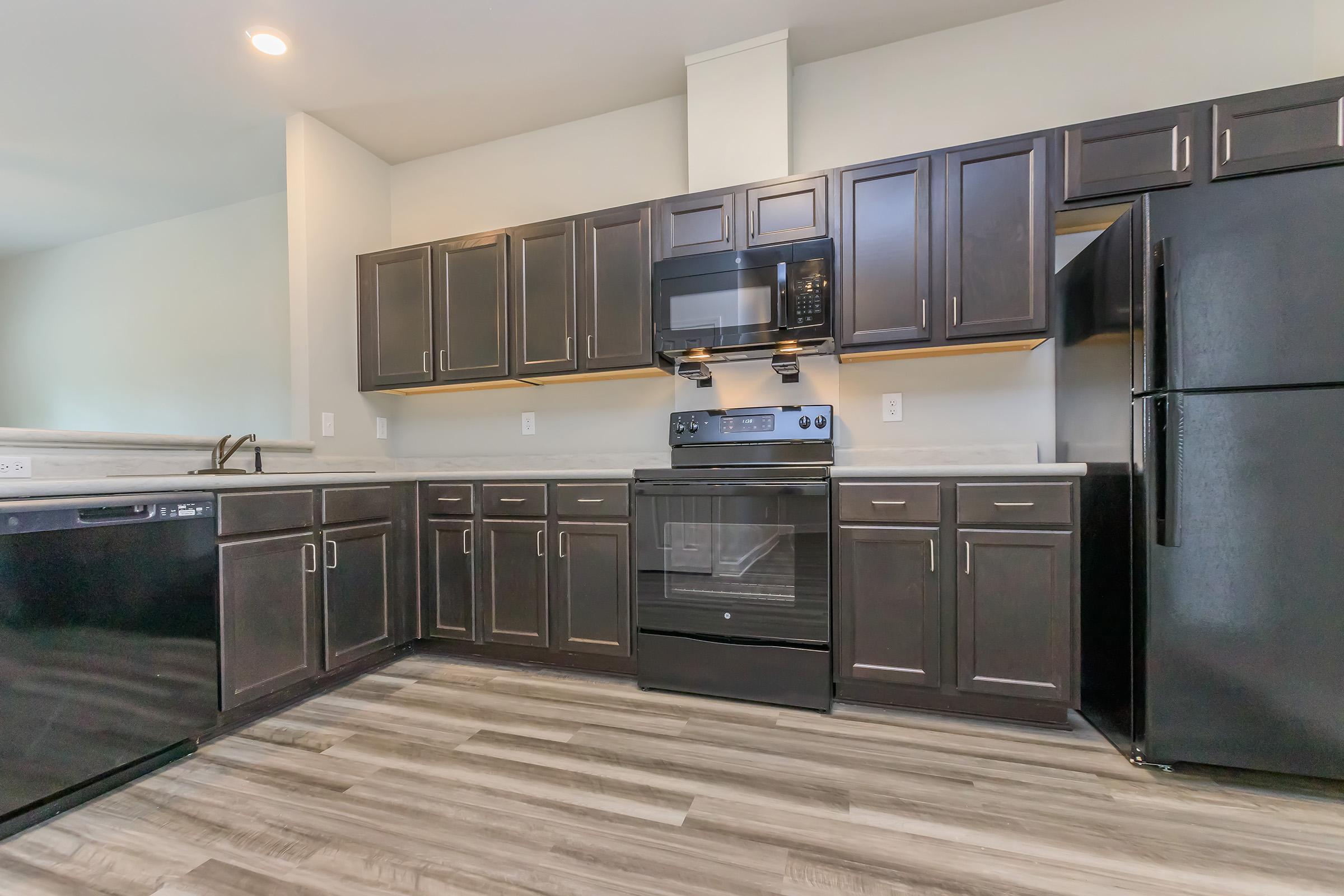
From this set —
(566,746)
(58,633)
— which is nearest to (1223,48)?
(566,746)

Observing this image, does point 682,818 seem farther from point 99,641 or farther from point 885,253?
point 885,253

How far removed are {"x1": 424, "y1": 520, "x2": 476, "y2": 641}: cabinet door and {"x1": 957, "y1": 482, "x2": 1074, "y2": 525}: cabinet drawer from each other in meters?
2.21

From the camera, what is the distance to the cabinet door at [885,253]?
2297mm

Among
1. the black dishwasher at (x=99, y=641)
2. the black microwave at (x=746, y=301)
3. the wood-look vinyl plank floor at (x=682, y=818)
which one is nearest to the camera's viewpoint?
the wood-look vinyl plank floor at (x=682, y=818)

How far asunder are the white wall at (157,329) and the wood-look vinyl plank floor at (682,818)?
10.3ft

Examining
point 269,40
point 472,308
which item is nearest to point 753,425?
point 472,308

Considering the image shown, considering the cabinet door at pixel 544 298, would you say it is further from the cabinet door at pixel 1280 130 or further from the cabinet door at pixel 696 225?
the cabinet door at pixel 1280 130

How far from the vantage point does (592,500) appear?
257cm

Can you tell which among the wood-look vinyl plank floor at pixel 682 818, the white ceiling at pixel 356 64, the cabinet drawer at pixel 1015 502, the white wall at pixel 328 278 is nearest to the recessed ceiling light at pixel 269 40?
the white ceiling at pixel 356 64

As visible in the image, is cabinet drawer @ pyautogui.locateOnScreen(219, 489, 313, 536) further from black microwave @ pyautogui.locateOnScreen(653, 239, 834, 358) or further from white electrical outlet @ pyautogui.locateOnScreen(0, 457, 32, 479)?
black microwave @ pyautogui.locateOnScreen(653, 239, 834, 358)

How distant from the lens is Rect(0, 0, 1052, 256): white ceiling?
238cm

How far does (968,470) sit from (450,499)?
2.35 metres

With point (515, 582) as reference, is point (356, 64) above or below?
above

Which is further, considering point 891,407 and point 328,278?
point 328,278
